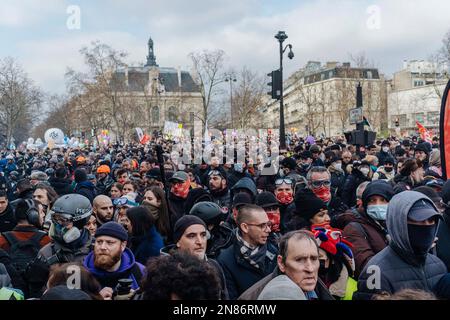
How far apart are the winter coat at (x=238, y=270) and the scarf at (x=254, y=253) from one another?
0.6 inches

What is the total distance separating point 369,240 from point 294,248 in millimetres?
1078

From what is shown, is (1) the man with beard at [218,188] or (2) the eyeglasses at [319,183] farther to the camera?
(1) the man with beard at [218,188]

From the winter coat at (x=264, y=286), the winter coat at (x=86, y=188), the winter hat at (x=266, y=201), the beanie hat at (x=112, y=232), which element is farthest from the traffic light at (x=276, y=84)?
the winter coat at (x=264, y=286)

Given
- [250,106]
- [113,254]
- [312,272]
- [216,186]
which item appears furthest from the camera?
[250,106]

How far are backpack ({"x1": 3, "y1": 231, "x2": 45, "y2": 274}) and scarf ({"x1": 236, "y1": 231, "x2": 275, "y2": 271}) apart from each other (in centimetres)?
171

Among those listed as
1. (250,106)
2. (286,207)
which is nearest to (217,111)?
(250,106)

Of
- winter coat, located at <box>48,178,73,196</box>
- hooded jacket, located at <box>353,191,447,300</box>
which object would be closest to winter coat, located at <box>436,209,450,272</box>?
hooded jacket, located at <box>353,191,447,300</box>

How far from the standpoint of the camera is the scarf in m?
3.45

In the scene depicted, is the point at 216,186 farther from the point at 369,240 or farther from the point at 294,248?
the point at 294,248

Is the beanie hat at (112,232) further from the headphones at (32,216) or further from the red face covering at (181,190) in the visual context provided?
the red face covering at (181,190)

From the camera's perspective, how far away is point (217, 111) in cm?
3600

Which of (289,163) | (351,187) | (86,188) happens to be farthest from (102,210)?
(289,163)

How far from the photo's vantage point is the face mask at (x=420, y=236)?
276 cm
